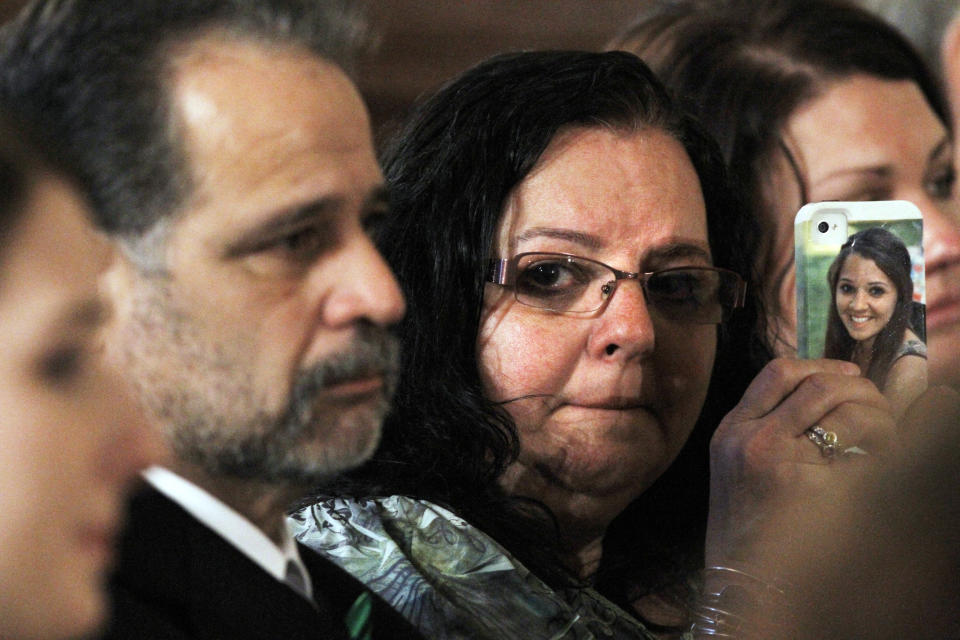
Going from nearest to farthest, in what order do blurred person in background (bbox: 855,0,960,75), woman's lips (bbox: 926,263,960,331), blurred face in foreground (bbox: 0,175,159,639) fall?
blurred face in foreground (bbox: 0,175,159,639)
woman's lips (bbox: 926,263,960,331)
blurred person in background (bbox: 855,0,960,75)

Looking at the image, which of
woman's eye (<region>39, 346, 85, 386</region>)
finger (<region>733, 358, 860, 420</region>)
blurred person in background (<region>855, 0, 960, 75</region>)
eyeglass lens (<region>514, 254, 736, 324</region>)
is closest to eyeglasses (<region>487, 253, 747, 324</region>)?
eyeglass lens (<region>514, 254, 736, 324</region>)

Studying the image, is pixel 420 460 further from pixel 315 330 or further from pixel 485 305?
pixel 315 330

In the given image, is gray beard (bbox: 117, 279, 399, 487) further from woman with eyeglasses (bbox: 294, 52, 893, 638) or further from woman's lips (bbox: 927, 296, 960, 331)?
woman's lips (bbox: 927, 296, 960, 331)

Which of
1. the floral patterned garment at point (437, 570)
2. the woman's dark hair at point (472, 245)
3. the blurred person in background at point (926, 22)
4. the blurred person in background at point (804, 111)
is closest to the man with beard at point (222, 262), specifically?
the floral patterned garment at point (437, 570)

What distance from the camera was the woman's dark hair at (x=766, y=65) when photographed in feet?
4.80

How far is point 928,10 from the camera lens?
1.76 metres

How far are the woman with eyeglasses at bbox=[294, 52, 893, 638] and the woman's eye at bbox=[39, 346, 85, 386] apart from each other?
1.39 feet

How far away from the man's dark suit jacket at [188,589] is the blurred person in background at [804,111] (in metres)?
0.78

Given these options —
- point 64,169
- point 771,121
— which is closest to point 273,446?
point 64,169

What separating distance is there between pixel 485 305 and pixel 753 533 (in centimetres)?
28

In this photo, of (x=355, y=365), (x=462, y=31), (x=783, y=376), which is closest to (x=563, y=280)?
(x=783, y=376)

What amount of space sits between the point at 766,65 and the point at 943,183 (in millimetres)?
243

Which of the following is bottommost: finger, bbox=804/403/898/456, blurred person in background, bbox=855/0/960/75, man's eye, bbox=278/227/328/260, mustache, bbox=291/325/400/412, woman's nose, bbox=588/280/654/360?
finger, bbox=804/403/898/456

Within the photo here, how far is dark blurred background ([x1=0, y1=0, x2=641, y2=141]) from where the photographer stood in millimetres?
1719
